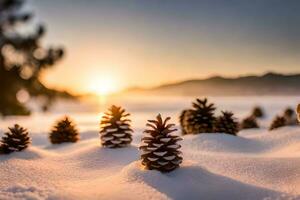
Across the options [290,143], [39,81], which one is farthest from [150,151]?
[290,143]

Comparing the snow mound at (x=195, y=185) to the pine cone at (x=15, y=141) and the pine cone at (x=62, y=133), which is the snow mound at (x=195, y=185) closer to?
the pine cone at (x=15, y=141)

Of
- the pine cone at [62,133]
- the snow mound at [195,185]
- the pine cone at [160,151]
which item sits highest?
the pine cone at [62,133]

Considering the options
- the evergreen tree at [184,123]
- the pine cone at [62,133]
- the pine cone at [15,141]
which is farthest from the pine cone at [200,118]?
the pine cone at [15,141]

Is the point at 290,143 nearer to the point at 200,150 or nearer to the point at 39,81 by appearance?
the point at 200,150

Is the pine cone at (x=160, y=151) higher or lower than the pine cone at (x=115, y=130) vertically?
lower

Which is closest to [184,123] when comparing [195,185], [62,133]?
[62,133]

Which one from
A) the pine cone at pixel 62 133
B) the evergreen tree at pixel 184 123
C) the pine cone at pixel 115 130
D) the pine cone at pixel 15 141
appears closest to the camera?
the pine cone at pixel 15 141

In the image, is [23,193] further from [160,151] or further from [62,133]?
[62,133]
